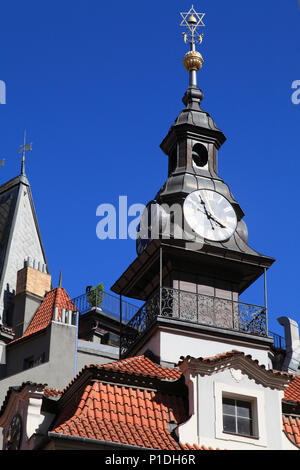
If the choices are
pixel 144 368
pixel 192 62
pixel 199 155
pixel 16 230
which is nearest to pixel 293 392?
pixel 144 368

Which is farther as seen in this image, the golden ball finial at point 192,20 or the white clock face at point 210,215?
the golden ball finial at point 192,20

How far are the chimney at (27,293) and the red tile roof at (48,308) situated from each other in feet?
6.21

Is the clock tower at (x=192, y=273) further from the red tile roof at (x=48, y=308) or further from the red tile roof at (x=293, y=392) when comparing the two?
the red tile roof at (x=48, y=308)

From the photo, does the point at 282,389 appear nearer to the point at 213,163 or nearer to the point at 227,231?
the point at 227,231

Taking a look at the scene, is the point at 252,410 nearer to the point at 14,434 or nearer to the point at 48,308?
the point at 14,434

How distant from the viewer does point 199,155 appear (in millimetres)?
36156

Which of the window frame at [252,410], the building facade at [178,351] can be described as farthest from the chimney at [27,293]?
the window frame at [252,410]

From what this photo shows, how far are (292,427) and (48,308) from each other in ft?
68.4

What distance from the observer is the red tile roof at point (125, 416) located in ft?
77.3

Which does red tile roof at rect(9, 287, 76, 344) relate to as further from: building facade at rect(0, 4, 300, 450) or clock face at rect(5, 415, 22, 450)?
clock face at rect(5, 415, 22, 450)

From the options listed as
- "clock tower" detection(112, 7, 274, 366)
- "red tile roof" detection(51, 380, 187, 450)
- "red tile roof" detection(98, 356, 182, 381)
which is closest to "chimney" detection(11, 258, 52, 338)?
"clock tower" detection(112, 7, 274, 366)

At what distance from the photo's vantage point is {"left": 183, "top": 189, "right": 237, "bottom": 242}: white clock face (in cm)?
3278

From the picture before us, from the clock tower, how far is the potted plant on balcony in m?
19.2
